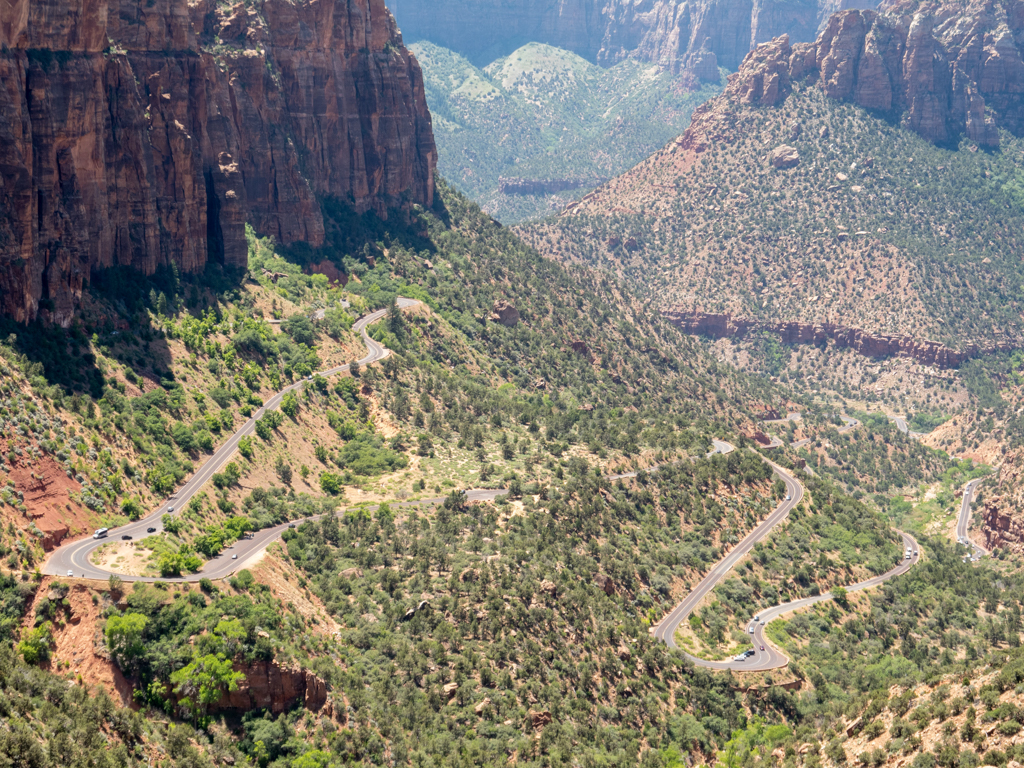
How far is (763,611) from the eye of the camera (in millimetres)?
115750

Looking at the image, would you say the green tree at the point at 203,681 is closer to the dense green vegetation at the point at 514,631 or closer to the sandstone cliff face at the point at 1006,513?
the dense green vegetation at the point at 514,631

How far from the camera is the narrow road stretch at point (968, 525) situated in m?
156

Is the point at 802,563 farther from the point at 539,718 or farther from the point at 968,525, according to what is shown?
the point at 968,525

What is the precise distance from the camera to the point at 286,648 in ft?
259

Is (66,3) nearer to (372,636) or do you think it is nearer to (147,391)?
(147,391)

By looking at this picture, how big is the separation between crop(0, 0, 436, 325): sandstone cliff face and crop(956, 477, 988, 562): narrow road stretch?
117 m

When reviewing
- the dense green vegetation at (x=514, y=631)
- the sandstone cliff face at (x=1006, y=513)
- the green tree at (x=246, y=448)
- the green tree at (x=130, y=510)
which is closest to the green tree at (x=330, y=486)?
the green tree at (x=246, y=448)

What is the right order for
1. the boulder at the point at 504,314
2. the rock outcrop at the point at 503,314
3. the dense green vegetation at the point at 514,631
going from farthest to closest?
the boulder at the point at 504,314, the rock outcrop at the point at 503,314, the dense green vegetation at the point at 514,631

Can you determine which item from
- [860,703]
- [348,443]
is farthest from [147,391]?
[860,703]

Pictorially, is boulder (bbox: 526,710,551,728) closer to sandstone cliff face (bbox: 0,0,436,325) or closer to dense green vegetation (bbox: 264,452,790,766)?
dense green vegetation (bbox: 264,452,790,766)

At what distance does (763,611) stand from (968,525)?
68.3 metres

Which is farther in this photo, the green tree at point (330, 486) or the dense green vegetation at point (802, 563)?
the green tree at point (330, 486)

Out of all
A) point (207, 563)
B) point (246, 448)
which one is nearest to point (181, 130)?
point (246, 448)

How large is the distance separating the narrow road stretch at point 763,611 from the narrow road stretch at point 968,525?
16.9 meters
